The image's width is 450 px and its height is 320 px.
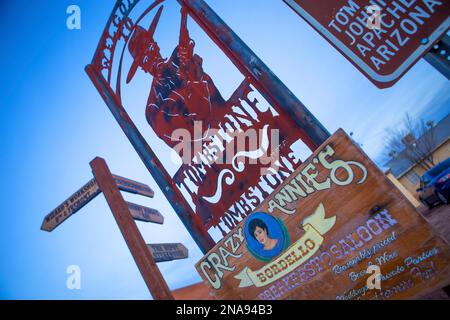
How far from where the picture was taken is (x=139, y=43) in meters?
4.01

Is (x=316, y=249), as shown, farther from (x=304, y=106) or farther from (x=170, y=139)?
(x=170, y=139)

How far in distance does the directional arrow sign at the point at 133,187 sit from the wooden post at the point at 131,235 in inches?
9.4

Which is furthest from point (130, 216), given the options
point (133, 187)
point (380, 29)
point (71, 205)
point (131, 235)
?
point (380, 29)

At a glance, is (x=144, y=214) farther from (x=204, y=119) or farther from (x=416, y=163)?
(x=416, y=163)

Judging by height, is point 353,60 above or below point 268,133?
below

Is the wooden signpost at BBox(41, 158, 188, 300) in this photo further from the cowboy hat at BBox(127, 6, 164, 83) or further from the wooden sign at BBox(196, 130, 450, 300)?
the cowboy hat at BBox(127, 6, 164, 83)

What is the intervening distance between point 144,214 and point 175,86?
6.38 feet

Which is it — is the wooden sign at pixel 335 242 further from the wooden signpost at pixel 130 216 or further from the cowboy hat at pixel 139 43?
the cowboy hat at pixel 139 43

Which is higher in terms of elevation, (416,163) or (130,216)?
(130,216)

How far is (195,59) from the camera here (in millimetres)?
3430

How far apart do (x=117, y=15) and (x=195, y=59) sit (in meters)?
1.98

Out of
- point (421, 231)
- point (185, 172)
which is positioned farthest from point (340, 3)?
point (185, 172)

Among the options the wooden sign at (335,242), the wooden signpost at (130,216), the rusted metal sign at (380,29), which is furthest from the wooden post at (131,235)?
the rusted metal sign at (380,29)

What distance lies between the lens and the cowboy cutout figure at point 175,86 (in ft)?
10.9
